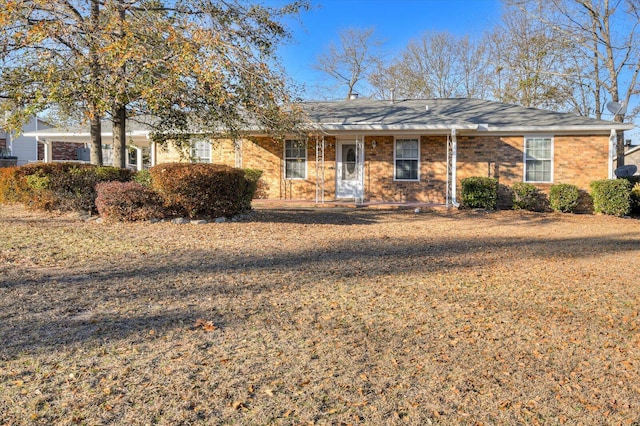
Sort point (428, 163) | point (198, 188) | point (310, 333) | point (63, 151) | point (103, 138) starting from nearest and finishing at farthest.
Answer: point (310, 333) < point (198, 188) < point (428, 163) < point (103, 138) < point (63, 151)

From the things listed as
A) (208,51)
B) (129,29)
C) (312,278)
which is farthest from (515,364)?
(129,29)

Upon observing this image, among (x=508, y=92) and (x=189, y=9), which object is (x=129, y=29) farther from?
(x=508, y=92)

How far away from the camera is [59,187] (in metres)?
10.8

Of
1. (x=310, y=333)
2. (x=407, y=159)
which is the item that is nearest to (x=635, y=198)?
(x=407, y=159)

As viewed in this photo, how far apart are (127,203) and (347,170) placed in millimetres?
8467

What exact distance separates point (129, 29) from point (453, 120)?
992cm

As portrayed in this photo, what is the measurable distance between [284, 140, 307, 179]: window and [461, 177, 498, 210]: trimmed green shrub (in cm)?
535

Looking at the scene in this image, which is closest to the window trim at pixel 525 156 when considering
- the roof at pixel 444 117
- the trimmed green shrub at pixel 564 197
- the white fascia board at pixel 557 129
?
the white fascia board at pixel 557 129

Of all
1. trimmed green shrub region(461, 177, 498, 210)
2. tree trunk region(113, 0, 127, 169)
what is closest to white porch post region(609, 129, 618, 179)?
trimmed green shrub region(461, 177, 498, 210)

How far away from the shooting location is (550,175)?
15.6 m

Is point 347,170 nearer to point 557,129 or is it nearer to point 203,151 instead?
point 203,151

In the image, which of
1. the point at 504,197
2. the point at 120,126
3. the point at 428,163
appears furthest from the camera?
the point at 428,163

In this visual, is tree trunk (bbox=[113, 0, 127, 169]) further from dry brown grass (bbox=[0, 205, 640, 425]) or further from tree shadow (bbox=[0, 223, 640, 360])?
tree shadow (bbox=[0, 223, 640, 360])

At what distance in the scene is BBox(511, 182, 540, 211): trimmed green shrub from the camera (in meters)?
15.2
